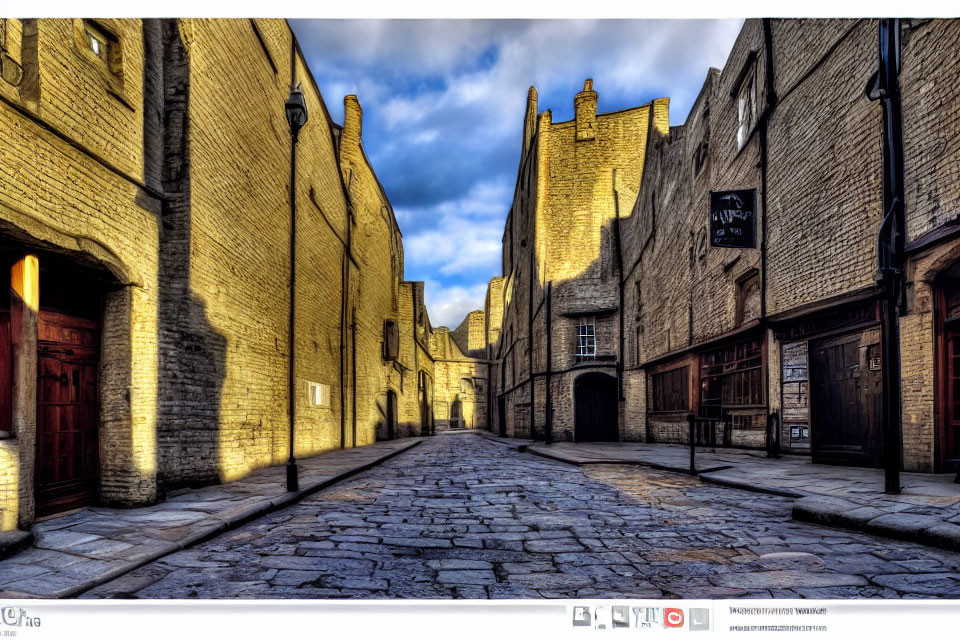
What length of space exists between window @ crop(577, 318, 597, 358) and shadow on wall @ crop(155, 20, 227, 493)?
52.5 ft

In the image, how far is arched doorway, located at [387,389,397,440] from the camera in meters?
25.2

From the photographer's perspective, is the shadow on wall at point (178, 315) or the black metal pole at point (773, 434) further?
the black metal pole at point (773, 434)

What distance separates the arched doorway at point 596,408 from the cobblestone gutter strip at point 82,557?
17.0 m

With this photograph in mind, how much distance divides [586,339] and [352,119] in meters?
12.3

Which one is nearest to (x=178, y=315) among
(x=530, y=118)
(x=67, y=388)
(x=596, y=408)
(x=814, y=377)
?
(x=67, y=388)

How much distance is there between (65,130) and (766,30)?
11539mm

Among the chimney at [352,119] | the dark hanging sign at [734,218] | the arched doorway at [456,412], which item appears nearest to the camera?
the dark hanging sign at [734,218]

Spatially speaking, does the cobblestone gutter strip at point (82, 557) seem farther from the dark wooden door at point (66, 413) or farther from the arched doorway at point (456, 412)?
the arched doorway at point (456, 412)

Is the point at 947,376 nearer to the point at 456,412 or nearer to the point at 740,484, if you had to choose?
the point at 740,484

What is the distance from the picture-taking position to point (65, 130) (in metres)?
5.26

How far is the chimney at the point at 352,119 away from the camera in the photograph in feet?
68.7
